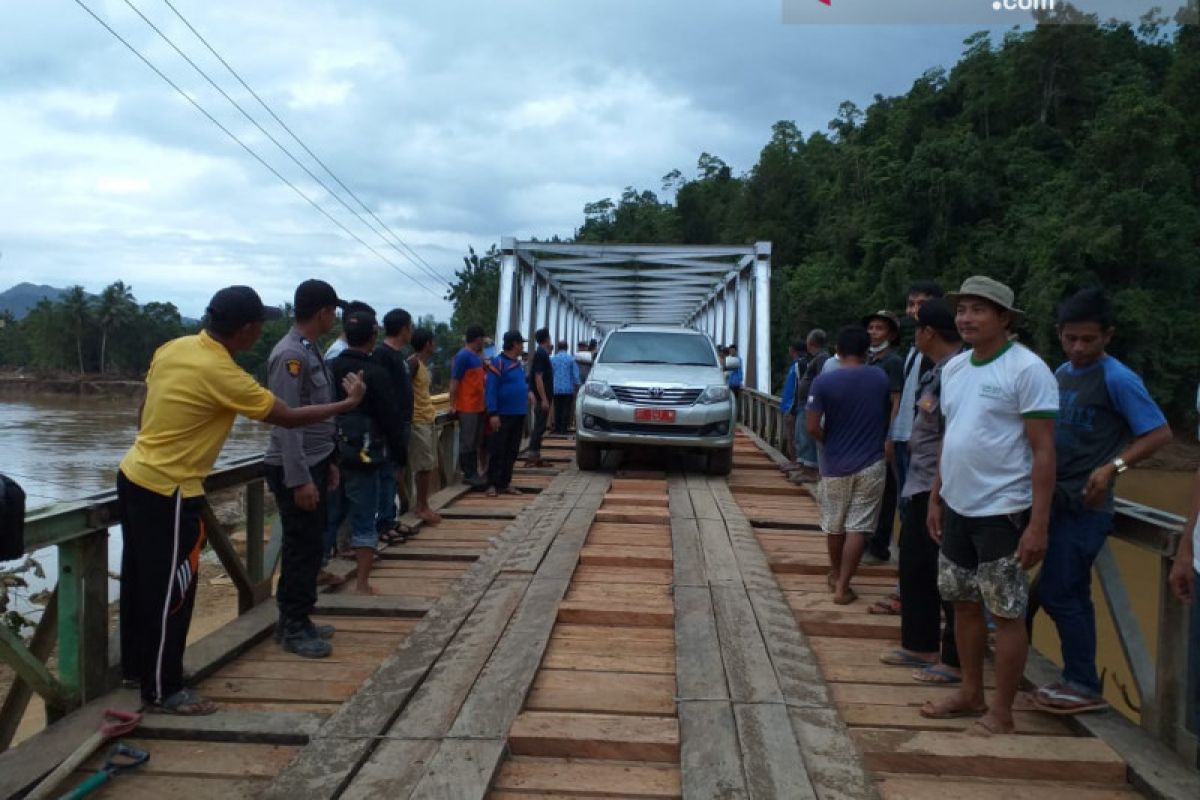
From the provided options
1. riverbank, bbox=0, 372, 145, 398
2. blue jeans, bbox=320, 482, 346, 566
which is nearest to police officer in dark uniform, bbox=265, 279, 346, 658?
blue jeans, bbox=320, 482, 346, 566

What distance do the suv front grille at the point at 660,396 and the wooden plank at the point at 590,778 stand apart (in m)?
6.03

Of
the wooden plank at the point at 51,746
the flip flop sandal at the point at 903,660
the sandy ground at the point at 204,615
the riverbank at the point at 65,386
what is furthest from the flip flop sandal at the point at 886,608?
the riverbank at the point at 65,386

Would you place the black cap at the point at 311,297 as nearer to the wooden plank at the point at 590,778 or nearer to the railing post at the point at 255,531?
the railing post at the point at 255,531

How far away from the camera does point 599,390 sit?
29.5 ft

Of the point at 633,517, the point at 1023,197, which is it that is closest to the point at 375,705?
the point at 633,517

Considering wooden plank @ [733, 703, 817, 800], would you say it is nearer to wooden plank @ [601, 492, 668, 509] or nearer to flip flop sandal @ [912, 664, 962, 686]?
flip flop sandal @ [912, 664, 962, 686]

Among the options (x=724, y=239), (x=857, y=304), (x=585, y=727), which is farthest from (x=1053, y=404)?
(x=724, y=239)

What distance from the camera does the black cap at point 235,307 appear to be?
338cm

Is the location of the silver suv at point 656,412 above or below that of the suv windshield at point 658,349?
below

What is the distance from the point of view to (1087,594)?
3.41m

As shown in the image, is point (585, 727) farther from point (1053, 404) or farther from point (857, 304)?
point (857, 304)

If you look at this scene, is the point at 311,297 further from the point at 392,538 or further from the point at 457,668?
the point at 392,538

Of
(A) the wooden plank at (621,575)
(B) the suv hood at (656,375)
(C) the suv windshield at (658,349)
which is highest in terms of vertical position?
(C) the suv windshield at (658,349)

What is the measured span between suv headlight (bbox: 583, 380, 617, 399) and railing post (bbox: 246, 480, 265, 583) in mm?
4684
